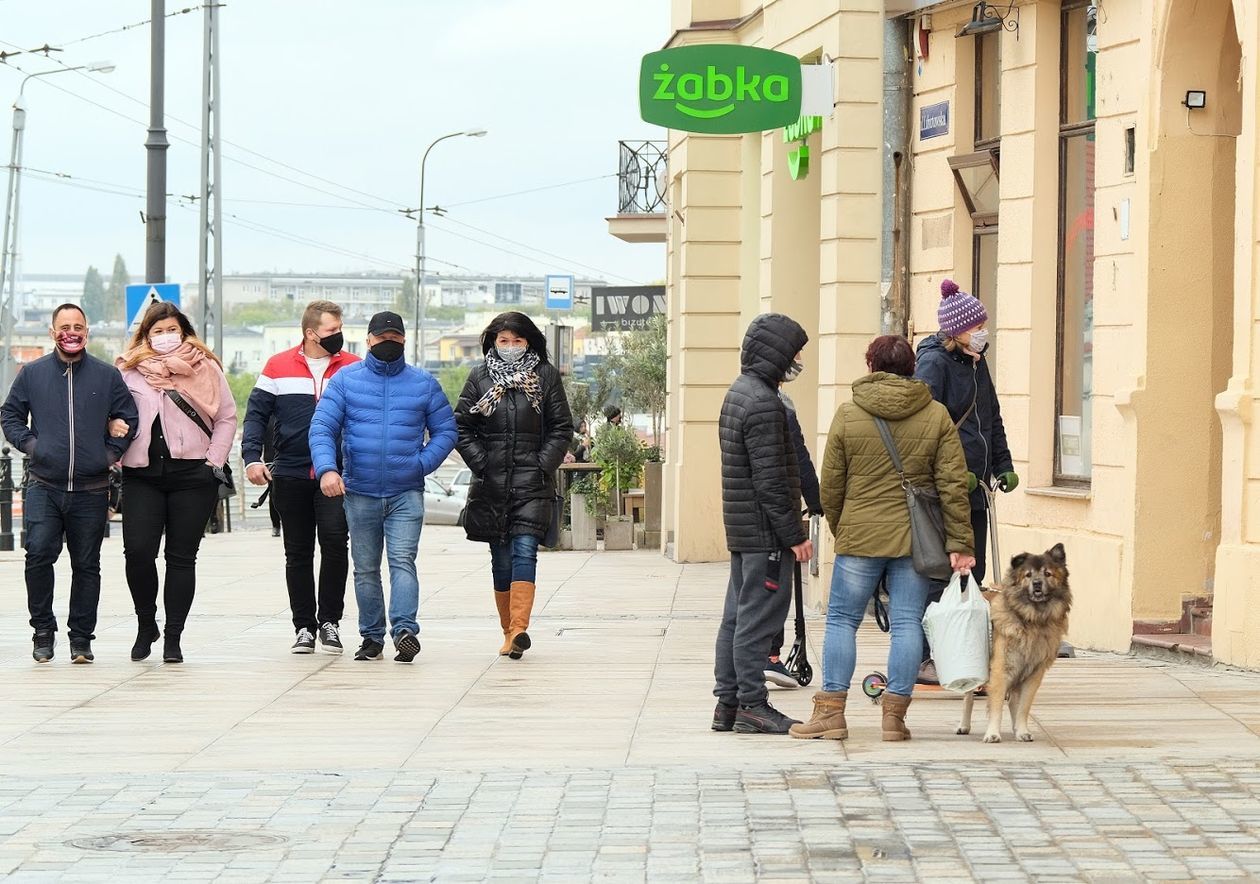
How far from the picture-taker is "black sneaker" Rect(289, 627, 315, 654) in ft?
40.6

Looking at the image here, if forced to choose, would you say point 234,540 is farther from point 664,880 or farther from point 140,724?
point 664,880

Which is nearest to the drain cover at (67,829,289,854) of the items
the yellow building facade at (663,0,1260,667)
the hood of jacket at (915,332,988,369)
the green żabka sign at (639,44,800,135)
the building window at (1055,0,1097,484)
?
the hood of jacket at (915,332,988,369)

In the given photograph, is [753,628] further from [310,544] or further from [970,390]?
[310,544]

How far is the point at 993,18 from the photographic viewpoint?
1398cm

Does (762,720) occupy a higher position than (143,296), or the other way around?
(143,296)

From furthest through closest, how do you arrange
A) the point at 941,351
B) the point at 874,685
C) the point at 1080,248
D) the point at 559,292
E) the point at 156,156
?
the point at 559,292
the point at 156,156
the point at 1080,248
the point at 941,351
the point at 874,685

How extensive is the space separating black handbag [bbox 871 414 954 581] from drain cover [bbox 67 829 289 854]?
9.83 feet

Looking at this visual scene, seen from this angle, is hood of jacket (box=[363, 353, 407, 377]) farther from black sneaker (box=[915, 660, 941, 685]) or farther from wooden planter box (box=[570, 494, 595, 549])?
wooden planter box (box=[570, 494, 595, 549])

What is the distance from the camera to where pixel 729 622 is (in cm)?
935

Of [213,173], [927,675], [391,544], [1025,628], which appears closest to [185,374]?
[391,544]

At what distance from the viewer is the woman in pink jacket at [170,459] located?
11.6m

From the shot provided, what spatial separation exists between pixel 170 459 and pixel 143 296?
37.7ft

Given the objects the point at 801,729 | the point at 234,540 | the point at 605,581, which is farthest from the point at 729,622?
the point at 234,540

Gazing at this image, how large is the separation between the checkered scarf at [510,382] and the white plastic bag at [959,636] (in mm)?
3612
